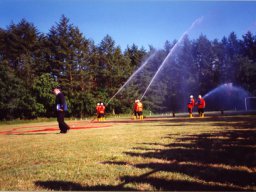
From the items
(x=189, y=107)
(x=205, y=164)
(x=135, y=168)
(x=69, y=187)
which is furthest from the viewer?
(x=189, y=107)

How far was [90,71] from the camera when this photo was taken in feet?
233

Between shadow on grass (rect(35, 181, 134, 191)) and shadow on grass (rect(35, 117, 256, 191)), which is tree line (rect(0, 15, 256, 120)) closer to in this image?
shadow on grass (rect(35, 117, 256, 191))

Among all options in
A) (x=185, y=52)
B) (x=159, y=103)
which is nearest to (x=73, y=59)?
(x=159, y=103)

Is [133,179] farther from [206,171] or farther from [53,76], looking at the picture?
[53,76]

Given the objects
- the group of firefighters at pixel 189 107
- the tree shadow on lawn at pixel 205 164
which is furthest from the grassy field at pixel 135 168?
the group of firefighters at pixel 189 107

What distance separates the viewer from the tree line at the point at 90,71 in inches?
2368

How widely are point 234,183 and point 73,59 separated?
6288 centimetres

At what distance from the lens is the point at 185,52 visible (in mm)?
82062

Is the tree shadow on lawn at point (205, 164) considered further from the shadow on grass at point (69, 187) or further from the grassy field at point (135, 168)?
the shadow on grass at point (69, 187)

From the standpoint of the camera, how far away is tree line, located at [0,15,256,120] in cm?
6016

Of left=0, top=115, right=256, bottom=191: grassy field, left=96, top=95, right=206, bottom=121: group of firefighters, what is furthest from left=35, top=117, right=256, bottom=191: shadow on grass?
left=96, top=95, right=206, bottom=121: group of firefighters

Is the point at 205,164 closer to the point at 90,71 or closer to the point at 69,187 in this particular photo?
the point at 69,187

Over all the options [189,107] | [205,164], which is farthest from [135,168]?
[189,107]

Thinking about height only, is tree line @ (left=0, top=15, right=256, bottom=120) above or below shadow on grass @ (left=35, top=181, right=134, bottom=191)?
above
